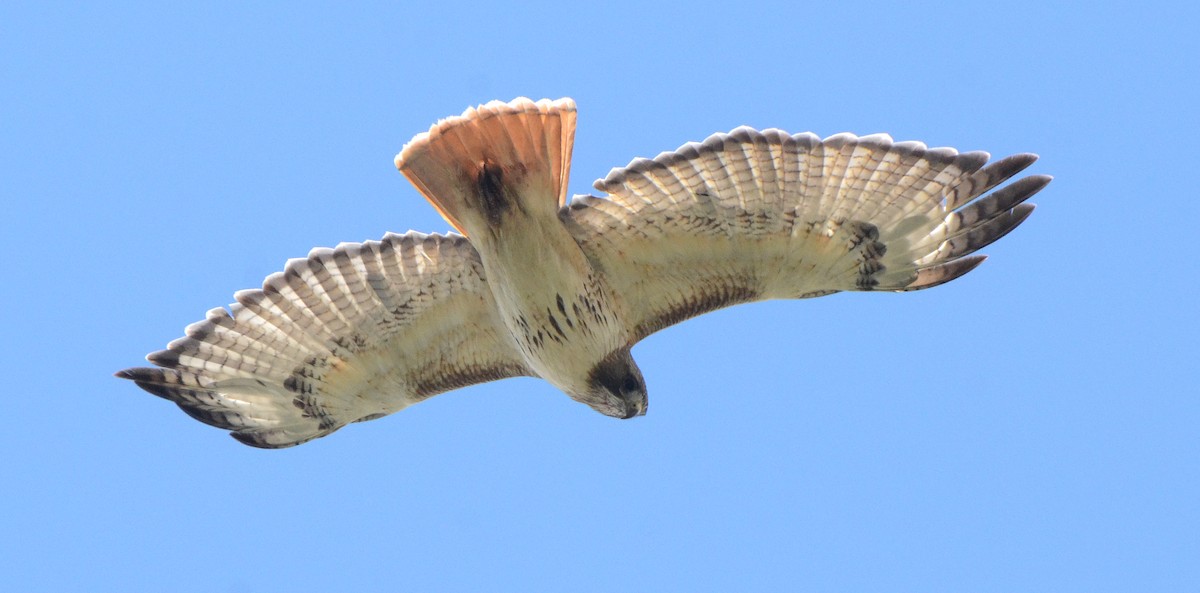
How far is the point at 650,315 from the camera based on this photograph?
10055mm

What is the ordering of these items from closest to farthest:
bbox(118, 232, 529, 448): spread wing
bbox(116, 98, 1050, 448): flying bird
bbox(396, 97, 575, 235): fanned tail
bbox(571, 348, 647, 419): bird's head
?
bbox(396, 97, 575, 235): fanned tail
bbox(116, 98, 1050, 448): flying bird
bbox(571, 348, 647, 419): bird's head
bbox(118, 232, 529, 448): spread wing

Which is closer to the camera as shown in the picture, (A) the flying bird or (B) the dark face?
(A) the flying bird

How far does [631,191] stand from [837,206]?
1210 millimetres

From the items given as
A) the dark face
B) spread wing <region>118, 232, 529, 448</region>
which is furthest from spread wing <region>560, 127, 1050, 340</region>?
spread wing <region>118, 232, 529, 448</region>

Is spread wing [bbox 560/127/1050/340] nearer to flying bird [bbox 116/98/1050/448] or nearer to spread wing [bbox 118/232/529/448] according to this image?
flying bird [bbox 116/98/1050/448]

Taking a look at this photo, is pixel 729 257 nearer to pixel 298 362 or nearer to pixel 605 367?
pixel 605 367

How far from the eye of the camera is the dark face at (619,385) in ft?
32.6

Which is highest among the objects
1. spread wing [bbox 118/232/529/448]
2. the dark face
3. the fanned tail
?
the fanned tail

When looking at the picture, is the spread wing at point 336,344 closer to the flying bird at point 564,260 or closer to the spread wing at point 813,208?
the flying bird at point 564,260

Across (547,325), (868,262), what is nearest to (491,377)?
(547,325)

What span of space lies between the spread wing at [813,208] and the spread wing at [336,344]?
112cm

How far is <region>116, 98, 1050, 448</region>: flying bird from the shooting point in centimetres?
930

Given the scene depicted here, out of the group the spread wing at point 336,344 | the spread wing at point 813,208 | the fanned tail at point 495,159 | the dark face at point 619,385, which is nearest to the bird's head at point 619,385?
the dark face at point 619,385

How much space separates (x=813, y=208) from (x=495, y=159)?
188 cm
